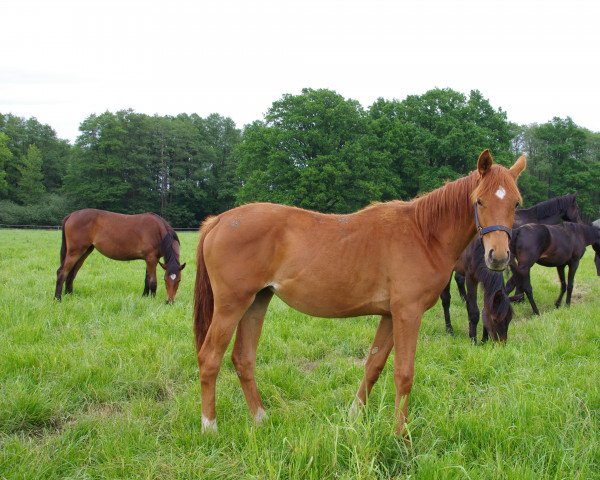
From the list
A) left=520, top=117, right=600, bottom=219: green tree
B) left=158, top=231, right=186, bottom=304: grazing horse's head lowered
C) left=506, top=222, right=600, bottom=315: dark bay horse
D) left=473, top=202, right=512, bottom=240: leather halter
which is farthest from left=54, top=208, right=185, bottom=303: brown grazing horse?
left=520, top=117, right=600, bottom=219: green tree

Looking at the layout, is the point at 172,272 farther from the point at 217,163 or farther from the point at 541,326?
the point at 217,163

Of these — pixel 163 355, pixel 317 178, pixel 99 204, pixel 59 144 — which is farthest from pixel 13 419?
pixel 59 144

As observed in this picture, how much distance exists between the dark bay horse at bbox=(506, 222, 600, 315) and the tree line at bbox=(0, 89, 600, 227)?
24029mm

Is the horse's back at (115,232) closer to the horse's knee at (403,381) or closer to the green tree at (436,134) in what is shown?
the horse's knee at (403,381)

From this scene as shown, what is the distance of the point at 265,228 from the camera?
3.43 metres

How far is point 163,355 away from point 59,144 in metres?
67.1

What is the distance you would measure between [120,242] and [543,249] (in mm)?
9312

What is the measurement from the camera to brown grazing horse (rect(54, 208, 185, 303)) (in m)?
8.54

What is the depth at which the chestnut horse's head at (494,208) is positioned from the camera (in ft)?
9.97

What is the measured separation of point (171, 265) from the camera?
8789 mm

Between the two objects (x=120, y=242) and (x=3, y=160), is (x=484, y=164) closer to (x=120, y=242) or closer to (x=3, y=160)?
(x=120, y=242)

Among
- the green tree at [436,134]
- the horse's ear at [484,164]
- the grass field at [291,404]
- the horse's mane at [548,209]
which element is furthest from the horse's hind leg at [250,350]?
the green tree at [436,134]

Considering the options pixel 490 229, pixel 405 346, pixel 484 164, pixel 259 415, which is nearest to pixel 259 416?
pixel 259 415

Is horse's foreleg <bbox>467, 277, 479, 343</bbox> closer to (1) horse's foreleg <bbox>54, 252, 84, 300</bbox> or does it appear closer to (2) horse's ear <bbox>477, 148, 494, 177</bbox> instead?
(2) horse's ear <bbox>477, 148, 494, 177</bbox>
